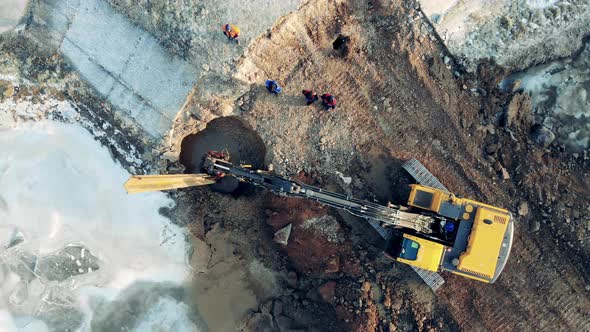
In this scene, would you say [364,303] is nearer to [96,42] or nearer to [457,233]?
[457,233]

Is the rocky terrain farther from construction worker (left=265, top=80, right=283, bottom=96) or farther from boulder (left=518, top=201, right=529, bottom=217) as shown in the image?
construction worker (left=265, top=80, right=283, bottom=96)

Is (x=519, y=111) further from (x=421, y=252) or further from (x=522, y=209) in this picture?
(x=421, y=252)

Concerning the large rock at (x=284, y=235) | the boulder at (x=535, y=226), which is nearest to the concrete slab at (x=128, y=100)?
the large rock at (x=284, y=235)

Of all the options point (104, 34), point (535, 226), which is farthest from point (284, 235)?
point (104, 34)

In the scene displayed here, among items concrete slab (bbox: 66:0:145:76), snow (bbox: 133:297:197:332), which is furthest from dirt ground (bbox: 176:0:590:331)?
snow (bbox: 133:297:197:332)

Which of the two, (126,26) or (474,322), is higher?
(126,26)

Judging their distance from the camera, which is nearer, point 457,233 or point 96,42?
point 457,233

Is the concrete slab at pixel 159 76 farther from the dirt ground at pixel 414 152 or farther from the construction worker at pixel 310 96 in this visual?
the construction worker at pixel 310 96

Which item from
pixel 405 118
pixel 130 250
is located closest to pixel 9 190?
pixel 130 250
